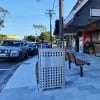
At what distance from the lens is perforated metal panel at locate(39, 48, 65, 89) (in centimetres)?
832

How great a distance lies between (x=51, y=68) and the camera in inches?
332

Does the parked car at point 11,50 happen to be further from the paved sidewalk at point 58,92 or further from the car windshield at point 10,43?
the paved sidewalk at point 58,92

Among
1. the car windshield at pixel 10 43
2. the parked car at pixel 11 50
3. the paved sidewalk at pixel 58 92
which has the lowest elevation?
the paved sidewalk at pixel 58 92

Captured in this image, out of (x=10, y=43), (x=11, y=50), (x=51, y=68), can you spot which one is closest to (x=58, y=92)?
(x=51, y=68)

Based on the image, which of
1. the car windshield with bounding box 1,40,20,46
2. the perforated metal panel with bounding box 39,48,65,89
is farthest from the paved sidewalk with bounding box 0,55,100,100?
the car windshield with bounding box 1,40,20,46

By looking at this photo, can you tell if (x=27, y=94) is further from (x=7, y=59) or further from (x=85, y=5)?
(x=7, y=59)

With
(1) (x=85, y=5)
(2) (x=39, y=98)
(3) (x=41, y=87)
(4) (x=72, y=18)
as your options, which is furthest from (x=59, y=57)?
(1) (x=85, y=5)

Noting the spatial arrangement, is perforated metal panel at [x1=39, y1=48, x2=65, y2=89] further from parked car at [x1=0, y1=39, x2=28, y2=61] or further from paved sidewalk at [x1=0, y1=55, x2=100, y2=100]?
parked car at [x1=0, y1=39, x2=28, y2=61]

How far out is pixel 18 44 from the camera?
23703 mm

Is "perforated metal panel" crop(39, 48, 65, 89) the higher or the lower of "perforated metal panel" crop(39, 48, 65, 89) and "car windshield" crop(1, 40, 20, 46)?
the lower

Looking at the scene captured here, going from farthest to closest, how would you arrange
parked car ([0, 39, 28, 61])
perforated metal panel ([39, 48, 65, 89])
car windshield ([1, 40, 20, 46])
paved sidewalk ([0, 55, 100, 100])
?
car windshield ([1, 40, 20, 46]) → parked car ([0, 39, 28, 61]) → perforated metal panel ([39, 48, 65, 89]) → paved sidewalk ([0, 55, 100, 100])

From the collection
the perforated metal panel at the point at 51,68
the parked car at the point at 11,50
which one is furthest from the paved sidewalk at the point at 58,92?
the parked car at the point at 11,50

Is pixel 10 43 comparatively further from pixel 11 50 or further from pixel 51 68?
pixel 51 68

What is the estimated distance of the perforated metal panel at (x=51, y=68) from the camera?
832 centimetres
